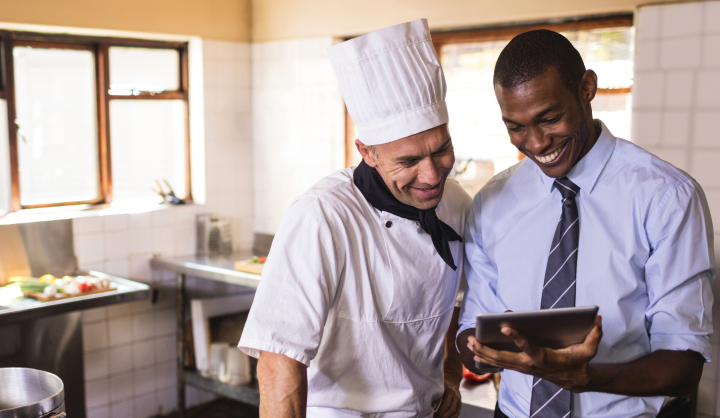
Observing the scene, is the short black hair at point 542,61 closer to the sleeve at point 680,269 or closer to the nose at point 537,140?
the nose at point 537,140

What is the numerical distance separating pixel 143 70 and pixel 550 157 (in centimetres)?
326

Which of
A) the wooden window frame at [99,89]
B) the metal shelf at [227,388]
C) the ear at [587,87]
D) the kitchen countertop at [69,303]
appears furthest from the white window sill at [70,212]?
the ear at [587,87]

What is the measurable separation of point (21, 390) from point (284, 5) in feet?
9.55

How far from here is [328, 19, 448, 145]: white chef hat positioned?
4.80 ft

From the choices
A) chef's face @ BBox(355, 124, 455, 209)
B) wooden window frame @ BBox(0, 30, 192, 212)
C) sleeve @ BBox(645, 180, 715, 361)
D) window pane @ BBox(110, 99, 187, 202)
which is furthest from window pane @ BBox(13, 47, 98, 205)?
sleeve @ BBox(645, 180, 715, 361)

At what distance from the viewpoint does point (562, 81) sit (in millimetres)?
1384

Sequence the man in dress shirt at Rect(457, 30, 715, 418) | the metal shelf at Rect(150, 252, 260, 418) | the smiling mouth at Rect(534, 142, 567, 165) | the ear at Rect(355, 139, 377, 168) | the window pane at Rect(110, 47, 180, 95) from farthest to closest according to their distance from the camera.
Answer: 1. the window pane at Rect(110, 47, 180, 95)
2. the metal shelf at Rect(150, 252, 260, 418)
3. the ear at Rect(355, 139, 377, 168)
4. the smiling mouth at Rect(534, 142, 567, 165)
5. the man in dress shirt at Rect(457, 30, 715, 418)

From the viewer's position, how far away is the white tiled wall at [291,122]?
13.5ft

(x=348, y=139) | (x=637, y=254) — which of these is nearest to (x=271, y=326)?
(x=637, y=254)

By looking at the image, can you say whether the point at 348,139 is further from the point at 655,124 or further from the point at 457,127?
the point at 655,124

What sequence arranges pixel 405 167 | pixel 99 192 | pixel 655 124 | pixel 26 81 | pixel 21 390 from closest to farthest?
pixel 405 167, pixel 21 390, pixel 655 124, pixel 26 81, pixel 99 192

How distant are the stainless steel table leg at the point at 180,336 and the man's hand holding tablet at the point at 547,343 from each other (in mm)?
3003

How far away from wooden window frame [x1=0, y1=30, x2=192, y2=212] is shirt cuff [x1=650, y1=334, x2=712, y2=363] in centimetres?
338

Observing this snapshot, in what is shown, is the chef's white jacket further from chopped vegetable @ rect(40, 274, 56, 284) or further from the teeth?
chopped vegetable @ rect(40, 274, 56, 284)
